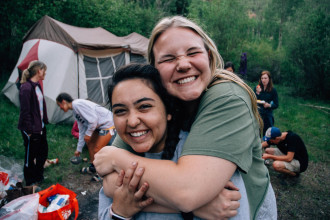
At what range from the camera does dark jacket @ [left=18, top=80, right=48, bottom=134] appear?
13.1ft

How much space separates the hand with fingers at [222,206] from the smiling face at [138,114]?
477 millimetres

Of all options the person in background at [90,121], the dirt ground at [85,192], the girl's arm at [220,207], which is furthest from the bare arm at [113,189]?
the person in background at [90,121]

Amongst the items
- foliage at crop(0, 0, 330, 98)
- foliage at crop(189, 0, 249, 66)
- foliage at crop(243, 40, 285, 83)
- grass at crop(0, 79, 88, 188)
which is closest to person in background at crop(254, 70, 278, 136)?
foliage at crop(0, 0, 330, 98)

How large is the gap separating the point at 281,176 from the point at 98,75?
22.5 feet

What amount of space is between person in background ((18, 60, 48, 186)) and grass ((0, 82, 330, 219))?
1.28 feet

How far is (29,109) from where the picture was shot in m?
4.03

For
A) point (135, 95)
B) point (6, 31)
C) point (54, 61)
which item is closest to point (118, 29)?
point (6, 31)

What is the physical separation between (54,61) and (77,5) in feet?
23.4

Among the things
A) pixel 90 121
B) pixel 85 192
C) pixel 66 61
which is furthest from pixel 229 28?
pixel 85 192

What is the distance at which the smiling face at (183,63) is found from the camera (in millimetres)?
1480

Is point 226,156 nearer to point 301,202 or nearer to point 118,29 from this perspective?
point 301,202

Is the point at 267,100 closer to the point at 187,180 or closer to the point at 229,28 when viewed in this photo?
the point at 187,180

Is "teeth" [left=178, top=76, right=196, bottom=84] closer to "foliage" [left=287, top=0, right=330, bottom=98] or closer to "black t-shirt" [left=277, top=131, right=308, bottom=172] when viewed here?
"black t-shirt" [left=277, top=131, right=308, bottom=172]

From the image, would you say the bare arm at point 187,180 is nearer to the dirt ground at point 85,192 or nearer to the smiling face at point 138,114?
the smiling face at point 138,114
